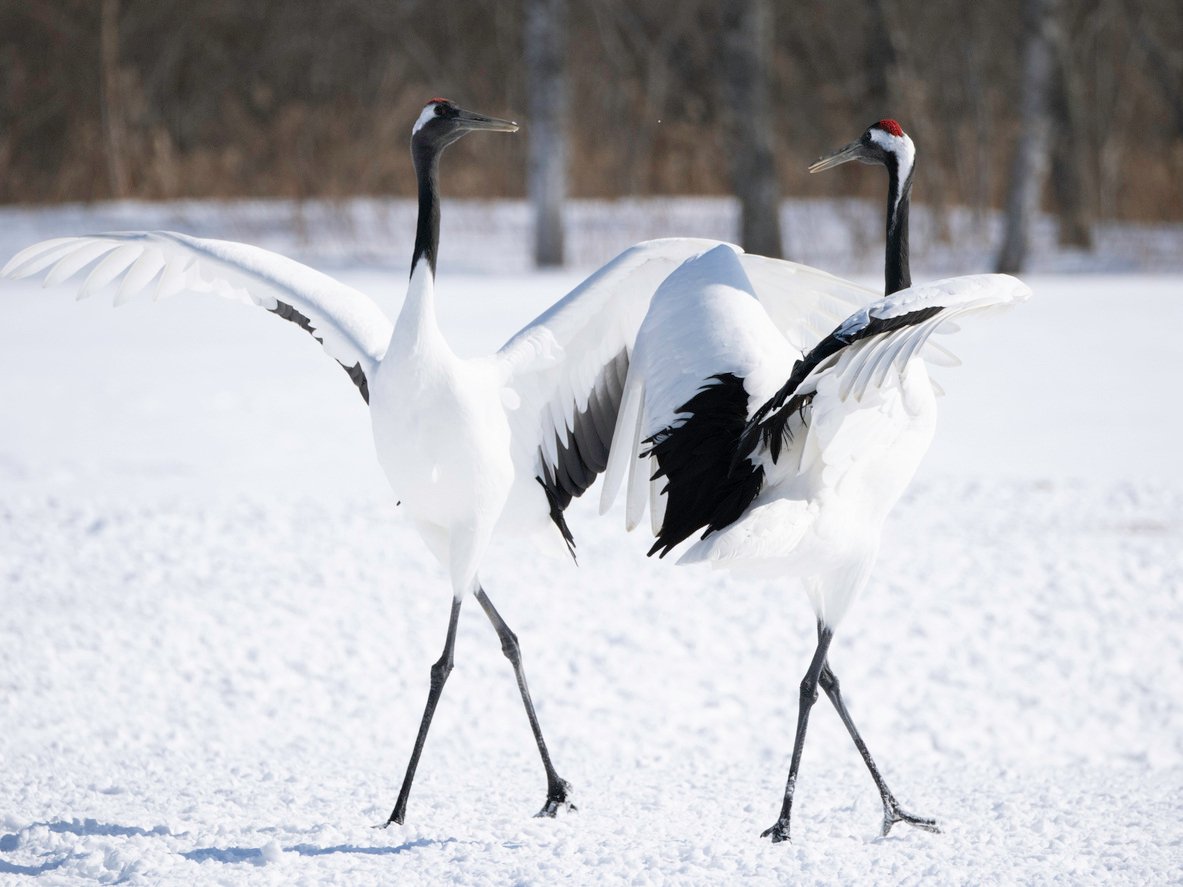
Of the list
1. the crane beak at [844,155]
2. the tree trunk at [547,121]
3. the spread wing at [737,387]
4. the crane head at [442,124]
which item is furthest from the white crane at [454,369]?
the tree trunk at [547,121]

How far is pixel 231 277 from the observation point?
421 centimetres

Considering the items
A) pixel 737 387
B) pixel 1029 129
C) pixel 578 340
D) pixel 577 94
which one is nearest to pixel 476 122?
pixel 578 340

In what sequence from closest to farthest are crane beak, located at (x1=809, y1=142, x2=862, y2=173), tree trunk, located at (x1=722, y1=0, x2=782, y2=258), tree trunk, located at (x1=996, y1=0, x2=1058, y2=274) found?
crane beak, located at (x1=809, y1=142, x2=862, y2=173) → tree trunk, located at (x1=996, y1=0, x2=1058, y2=274) → tree trunk, located at (x1=722, y1=0, x2=782, y2=258)

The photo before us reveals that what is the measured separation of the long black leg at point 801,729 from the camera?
12.5 ft

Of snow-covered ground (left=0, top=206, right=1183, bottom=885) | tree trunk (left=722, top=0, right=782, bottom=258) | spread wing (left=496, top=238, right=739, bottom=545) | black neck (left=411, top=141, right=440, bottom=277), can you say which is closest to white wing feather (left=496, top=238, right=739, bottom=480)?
spread wing (left=496, top=238, right=739, bottom=545)

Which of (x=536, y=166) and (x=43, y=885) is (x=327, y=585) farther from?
(x=536, y=166)

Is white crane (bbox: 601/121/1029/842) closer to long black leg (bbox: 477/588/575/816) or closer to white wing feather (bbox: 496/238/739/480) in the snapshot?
white wing feather (bbox: 496/238/739/480)

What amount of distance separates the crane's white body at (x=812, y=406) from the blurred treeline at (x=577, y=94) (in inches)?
425

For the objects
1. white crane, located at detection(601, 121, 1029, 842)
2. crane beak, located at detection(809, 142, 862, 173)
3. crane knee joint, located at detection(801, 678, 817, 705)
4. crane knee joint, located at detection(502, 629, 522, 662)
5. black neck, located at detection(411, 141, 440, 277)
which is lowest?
crane knee joint, located at detection(801, 678, 817, 705)

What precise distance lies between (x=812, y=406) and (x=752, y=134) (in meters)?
10.6

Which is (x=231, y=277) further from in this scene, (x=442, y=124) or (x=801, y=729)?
(x=801, y=729)

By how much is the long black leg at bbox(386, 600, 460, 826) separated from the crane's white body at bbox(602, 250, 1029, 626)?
58cm

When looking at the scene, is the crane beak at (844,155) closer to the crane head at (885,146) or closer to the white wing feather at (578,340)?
the crane head at (885,146)

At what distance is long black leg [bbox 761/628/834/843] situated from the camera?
380 centimetres
